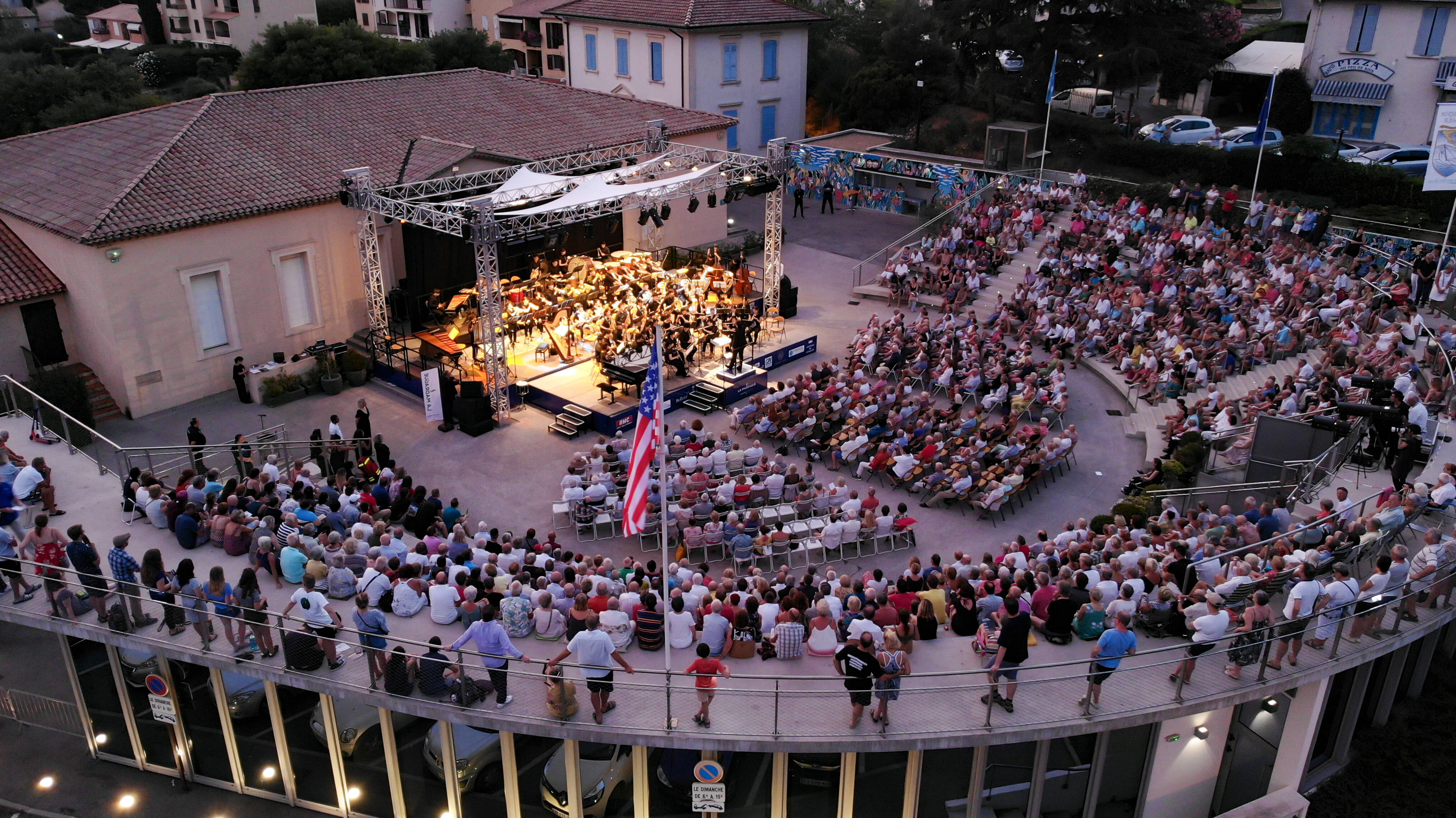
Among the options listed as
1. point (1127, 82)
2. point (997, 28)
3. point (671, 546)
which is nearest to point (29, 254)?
point (671, 546)

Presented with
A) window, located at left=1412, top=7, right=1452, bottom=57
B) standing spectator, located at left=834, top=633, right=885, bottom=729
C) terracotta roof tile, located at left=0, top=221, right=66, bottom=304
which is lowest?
standing spectator, located at left=834, top=633, right=885, bottom=729

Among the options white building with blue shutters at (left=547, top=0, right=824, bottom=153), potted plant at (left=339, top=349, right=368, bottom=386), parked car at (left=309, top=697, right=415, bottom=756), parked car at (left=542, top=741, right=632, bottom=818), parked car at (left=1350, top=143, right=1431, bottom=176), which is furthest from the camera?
white building with blue shutters at (left=547, top=0, right=824, bottom=153)

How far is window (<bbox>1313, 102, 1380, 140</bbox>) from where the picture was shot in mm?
34656

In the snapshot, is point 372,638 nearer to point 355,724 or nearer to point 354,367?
point 355,724

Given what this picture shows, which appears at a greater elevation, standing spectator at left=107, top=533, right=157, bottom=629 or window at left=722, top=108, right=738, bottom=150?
window at left=722, top=108, right=738, bottom=150

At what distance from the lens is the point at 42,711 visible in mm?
13641

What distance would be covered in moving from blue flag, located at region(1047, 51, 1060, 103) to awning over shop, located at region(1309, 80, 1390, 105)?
8.41m

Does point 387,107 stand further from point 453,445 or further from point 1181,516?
point 1181,516

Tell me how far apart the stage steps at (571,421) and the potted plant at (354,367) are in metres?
4.70

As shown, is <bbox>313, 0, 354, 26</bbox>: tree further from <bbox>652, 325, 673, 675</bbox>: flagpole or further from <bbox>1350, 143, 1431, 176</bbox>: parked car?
<bbox>652, 325, 673, 675</bbox>: flagpole

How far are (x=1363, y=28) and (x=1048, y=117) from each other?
41.6ft

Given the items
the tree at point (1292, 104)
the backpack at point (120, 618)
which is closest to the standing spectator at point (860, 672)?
the backpack at point (120, 618)

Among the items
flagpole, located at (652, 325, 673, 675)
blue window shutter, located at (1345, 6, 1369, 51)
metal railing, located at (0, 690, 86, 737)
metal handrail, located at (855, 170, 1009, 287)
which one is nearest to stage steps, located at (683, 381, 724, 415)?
metal handrail, located at (855, 170, 1009, 287)

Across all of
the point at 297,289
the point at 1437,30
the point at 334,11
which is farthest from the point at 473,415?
the point at 334,11
